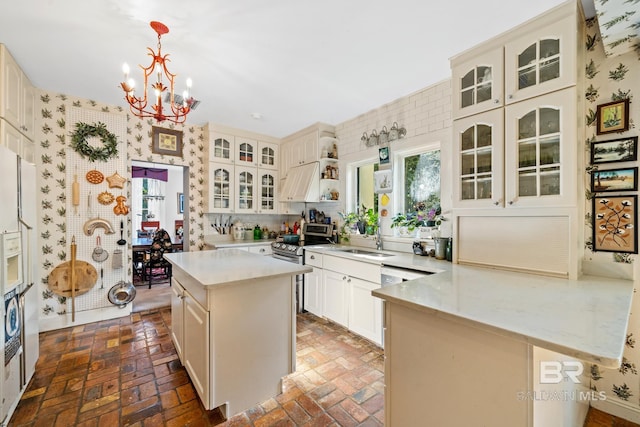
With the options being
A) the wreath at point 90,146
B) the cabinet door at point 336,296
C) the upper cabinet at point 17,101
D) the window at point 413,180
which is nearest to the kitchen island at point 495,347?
the cabinet door at point 336,296

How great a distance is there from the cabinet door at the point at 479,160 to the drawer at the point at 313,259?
5.57 ft

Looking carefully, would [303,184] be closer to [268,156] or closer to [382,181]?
[268,156]

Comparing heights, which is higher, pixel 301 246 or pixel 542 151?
pixel 542 151

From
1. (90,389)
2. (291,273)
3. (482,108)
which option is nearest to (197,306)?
(291,273)

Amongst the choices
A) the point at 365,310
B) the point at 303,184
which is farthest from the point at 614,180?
the point at 303,184

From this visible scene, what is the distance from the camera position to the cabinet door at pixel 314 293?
A: 10.7 ft

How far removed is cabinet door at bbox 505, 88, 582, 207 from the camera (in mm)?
1622

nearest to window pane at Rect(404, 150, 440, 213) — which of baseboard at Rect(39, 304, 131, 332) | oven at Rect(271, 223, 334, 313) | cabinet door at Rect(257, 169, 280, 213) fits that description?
oven at Rect(271, 223, 334, 313)

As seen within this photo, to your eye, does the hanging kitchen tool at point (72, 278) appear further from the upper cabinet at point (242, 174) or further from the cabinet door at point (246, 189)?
the cabinet door at point (246, 189)

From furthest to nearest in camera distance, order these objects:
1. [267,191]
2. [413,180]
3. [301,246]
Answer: [267,191] → [301,246] → [413,180]

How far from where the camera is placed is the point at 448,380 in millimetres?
1104

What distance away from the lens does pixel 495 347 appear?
0.99 metres

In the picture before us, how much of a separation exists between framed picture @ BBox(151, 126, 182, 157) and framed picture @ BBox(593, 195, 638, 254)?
178 inches

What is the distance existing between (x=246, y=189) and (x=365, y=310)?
2.69m
